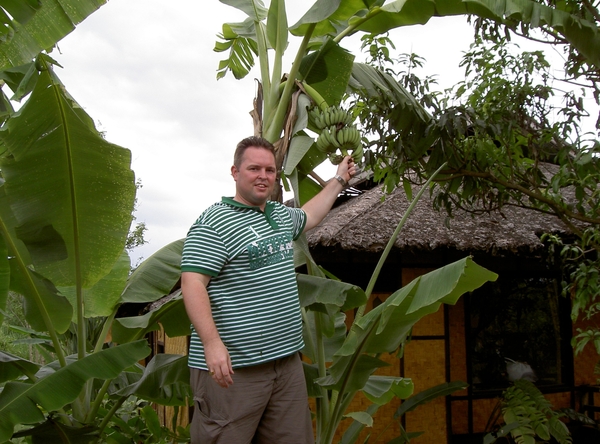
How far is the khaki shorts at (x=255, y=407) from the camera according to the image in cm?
204

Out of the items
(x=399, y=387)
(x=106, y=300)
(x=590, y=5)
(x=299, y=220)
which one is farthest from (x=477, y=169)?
(x=106, y=300)

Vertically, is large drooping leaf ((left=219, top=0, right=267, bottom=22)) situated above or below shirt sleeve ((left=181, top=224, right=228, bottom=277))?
above

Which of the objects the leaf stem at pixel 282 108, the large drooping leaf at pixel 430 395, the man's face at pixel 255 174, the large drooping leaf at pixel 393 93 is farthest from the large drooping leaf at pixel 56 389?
the large drooping leaf at pixel 430 395

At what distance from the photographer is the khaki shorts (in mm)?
2037

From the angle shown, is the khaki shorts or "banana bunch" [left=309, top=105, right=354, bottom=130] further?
"banana bunch" [left=309, top=105, right=354, bottom=130]

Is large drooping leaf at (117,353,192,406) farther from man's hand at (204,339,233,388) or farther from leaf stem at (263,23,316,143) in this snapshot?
leaf stem at (263,23,316,143)

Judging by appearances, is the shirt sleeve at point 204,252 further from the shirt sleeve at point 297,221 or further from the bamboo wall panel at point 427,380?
the bamboo wall panel at point 427,380

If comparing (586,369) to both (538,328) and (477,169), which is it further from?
(477,169)

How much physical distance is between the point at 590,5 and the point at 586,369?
4.07 meters

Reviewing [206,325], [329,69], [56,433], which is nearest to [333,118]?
[329,69]

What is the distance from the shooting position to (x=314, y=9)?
2.74m

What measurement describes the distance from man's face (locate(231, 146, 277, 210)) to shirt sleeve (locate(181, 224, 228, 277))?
0.21 meters

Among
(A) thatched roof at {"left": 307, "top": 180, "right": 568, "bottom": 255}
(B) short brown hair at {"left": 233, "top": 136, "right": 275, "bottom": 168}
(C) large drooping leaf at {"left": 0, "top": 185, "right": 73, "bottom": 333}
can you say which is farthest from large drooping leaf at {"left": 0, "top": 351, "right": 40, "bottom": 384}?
(A) thatched roof at {"left": 307, "top": 180, "right": 568, "bottom": 255}

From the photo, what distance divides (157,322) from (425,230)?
2818 mm
